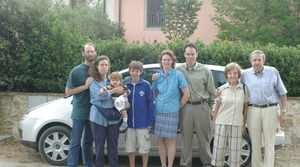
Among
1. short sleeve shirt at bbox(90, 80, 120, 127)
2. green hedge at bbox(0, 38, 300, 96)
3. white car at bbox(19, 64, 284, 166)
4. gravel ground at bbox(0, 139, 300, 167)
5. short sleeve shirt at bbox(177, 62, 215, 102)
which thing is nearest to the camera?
short sleeve shirt at bbox(90, 80, 120, 127)

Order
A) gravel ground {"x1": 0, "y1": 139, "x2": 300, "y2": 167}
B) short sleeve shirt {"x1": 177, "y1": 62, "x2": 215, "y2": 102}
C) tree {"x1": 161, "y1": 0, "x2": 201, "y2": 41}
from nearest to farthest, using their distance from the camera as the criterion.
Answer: short sleeve shirt {"x1": 177, "y1": 62, "x2": 215, "y2": 102} < gravel ground {"x1": 0, "y1": 139, "x2": 300, "y2": 167} < tree {"x1": 161, "y1": 0, "x2": 201, "y2": 41}

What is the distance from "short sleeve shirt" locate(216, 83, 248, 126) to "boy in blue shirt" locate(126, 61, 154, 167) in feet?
3.35

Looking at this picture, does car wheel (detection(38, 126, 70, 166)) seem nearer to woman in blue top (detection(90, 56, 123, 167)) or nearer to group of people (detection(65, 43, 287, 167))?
group of people (detection(65, 43, 287, 167))

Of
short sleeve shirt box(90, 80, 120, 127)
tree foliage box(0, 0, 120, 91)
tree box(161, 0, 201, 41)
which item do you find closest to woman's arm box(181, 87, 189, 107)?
short sleeve shirt box(90, 80, 120, 127)

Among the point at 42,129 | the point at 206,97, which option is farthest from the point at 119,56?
the point at 206,97

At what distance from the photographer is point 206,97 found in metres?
7.57

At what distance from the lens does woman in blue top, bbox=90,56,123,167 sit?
23.2 ft

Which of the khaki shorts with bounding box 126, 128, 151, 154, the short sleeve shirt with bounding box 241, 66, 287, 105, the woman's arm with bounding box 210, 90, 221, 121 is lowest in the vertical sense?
the khaki shorts with bounding box 126, 128, 151, 154

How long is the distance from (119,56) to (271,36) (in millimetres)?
7882

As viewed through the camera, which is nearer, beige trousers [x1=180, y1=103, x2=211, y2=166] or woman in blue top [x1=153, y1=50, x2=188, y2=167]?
woman in blue top [x1=153, y1=50, x2=188, y2=167]

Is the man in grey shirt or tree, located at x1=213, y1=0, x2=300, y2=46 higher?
tree, located at x1=213, y1=0, x2=300, y2=46

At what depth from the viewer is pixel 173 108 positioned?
24.2ft

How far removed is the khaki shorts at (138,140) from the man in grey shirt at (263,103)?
1.49 meters

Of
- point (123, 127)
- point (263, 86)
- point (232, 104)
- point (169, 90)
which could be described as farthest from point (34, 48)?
point (263, 86)
